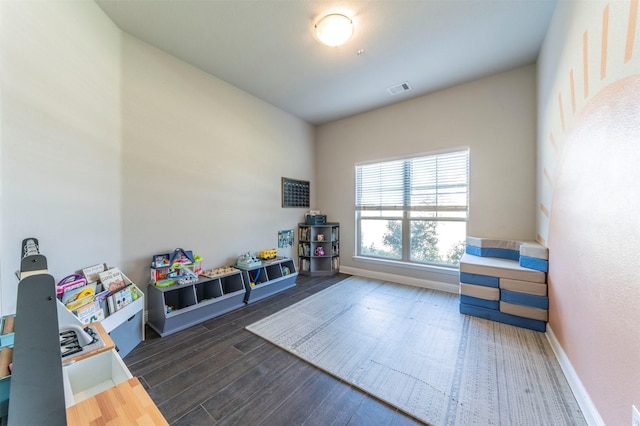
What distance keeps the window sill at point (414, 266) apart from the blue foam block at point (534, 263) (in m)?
1.00

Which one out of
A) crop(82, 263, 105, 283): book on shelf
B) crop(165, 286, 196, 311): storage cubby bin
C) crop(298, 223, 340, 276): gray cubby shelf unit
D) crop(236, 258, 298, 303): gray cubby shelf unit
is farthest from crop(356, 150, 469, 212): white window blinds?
crop(82, 263, 105, 283): book on shelf

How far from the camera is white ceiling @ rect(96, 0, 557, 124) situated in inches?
80.8

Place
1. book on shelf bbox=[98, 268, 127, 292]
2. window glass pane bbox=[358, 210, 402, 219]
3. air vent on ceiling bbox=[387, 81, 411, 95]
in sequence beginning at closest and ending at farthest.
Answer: book on shelf bbox=[98, 268, 127, 292]
air vent on ceiling bbox=[387, 81, 411, 95]
window glass pane bbox=[358, 210, 402, 219]

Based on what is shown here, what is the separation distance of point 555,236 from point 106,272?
396 cm

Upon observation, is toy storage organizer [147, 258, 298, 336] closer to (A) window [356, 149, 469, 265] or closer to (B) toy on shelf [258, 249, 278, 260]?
(B) toy on shelf [258, 249, 278, 260]

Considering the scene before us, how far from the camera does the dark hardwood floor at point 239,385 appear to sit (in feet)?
4.66

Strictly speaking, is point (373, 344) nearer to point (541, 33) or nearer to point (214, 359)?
point (214, 359)

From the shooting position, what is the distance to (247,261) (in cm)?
322

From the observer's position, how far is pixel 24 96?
1.49m

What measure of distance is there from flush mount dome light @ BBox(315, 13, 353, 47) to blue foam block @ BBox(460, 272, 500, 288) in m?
2.83

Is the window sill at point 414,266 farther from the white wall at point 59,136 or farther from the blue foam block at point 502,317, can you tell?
the white wall at point 59,136

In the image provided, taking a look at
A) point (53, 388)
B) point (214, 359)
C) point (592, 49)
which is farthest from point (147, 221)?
point (592, 49)

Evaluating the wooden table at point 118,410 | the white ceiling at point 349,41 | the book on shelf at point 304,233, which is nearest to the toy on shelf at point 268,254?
the book on shelf at point 304,233

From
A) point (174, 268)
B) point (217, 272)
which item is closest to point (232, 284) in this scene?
point (217, 272)
